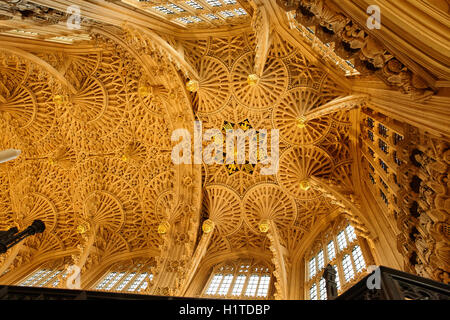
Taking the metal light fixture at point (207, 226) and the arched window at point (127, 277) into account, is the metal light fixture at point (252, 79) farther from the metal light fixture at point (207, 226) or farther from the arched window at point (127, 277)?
the arched window at point (127, 277)

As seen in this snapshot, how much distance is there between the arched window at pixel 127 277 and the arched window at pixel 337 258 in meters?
7.37

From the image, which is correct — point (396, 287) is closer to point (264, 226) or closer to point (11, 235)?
point (264, 226)

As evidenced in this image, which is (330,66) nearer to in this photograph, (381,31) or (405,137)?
(405,137)

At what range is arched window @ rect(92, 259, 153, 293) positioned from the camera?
14594 millimetres

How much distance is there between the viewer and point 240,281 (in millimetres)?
14320

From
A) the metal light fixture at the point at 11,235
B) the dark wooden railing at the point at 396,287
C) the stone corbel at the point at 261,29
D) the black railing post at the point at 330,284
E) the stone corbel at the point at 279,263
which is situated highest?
the stone corbel at the point at 261,29

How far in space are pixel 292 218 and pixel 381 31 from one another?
11152 mm

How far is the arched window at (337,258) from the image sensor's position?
10.2 meters

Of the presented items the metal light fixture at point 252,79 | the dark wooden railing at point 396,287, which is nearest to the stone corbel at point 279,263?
the metal light fixture at point 252,79

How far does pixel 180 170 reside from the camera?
15625 mm

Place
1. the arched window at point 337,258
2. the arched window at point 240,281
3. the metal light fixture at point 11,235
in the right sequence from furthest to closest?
the arched window at point 240,281, the arched window at point 337,258, the metal light fixture at point 11,235

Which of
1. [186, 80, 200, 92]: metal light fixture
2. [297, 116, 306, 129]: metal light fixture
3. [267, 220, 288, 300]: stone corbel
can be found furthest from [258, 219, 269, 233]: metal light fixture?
[186, 80, 200, 92]: metal light fixture

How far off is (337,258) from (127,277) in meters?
10.3

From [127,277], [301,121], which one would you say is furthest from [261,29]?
[127,277]
